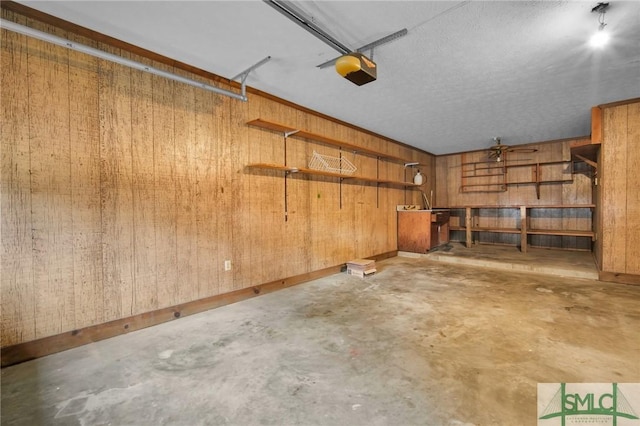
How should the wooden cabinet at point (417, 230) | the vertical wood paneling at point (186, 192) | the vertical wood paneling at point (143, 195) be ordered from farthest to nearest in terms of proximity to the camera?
the wooden cabinet at point (417, 230) → the vertical wood paneling at point (186, 192) → the vertical wood paneling at point (143, 195)

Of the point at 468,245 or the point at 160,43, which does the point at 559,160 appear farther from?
the point at 160,43

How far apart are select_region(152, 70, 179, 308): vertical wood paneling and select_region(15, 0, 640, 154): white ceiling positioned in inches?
17.5

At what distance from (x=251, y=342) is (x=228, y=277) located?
1072 mm

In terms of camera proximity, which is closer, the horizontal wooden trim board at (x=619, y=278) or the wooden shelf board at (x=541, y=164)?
the horizontal wooden trim board at (x=619, y=278)

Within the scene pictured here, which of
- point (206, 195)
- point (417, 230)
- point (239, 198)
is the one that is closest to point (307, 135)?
point (239, 198)

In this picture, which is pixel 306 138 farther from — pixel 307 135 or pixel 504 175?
pixel 504 175

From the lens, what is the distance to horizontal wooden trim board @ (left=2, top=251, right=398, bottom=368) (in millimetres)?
1979

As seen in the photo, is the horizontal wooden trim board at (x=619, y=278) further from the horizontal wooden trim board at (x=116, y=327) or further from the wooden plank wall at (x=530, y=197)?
the horizontal wooden trim board at (x=116, y=327)

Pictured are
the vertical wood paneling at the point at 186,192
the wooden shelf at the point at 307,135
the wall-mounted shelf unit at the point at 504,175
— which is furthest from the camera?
the wall-mounted shelf unit at the point at 504,175

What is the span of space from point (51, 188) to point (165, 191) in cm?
79

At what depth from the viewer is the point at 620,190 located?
368cm

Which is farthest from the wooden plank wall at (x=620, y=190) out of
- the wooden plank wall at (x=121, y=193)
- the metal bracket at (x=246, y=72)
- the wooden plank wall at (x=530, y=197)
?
the metal bracket at (x=246, y=72)

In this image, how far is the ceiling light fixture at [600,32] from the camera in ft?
6.26

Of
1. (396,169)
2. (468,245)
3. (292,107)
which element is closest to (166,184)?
(292,107)
